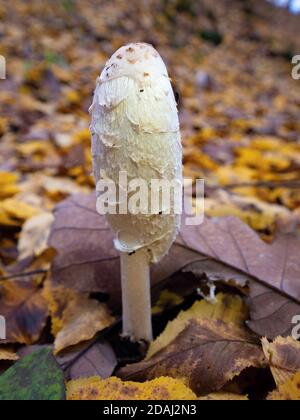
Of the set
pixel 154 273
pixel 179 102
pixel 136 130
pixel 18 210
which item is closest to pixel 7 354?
pixel 154 273

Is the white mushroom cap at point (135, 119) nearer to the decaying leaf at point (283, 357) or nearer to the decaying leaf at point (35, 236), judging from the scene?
the decaying leaf at point (283, 357)

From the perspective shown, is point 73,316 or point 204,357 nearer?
point 204,357

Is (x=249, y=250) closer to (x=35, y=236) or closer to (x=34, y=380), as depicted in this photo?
(x=34, y=380)

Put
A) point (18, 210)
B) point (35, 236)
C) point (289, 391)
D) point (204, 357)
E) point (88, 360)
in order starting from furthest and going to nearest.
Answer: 1. point (18, 210)
2. point (35, 236)
3. point (88, 360)
4. point (204, 357)
5. point (289, 391)

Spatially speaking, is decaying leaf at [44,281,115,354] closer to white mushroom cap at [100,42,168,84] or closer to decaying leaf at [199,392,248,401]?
decaying leaf at [199,392,248,401]

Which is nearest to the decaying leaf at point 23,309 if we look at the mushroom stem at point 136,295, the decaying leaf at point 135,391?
the mushroom stem at point 136,295
